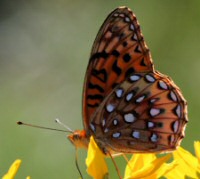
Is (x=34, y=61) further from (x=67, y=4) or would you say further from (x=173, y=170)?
(x=173, y=170)

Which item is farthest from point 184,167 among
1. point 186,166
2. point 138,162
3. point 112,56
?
point 112,56

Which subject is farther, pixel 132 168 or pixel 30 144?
pixel 30 144

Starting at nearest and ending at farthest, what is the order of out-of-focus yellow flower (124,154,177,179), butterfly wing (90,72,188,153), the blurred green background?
out-of-focus yellow flower (124,154,177,179), butterfly wing (90,72,188,153), the blurred green background

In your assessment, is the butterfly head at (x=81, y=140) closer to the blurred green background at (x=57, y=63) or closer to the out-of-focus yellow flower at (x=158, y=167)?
the out-of-focus yellow flower at (x=158, y=167)

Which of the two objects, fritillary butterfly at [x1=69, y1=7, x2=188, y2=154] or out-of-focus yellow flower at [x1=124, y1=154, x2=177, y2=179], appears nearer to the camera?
out-of-focus yellow flower at [x1=124, y1=154, x2=177, y2=179]

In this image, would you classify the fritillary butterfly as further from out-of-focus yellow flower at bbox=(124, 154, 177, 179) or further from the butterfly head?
out-of-focus yellow flower at bbox=(124, 154, 177, 179)

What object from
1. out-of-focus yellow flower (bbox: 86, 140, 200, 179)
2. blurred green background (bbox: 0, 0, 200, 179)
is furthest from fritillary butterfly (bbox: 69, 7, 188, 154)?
blurred green background (bbox: 0, 0, 200, 179)

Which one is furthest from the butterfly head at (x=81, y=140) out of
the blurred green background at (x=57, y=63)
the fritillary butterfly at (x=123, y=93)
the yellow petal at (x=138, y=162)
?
the blurred green background at (x=57, y=63)

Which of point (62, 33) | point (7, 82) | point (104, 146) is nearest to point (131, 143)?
point (104, 146)
